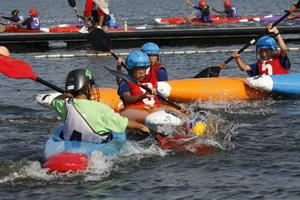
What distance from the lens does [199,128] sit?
923cm

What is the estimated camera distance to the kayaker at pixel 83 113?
764cm

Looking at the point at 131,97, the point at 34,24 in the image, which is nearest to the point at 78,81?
the point at 131,97

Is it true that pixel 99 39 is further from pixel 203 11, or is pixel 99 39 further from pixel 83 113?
pixel 203 11

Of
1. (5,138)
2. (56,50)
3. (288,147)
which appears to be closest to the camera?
(288,147)

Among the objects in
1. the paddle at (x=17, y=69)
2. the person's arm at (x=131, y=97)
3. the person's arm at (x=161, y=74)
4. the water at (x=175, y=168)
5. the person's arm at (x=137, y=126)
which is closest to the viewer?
the water at (x=175, y=168)

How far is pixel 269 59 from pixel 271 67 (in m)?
0.15

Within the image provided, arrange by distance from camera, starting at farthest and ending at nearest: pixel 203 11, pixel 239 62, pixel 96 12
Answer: pixel 203 11, pixel 96 12, pixel 239 62

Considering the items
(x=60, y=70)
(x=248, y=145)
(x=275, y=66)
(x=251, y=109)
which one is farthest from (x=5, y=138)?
(x=60, y=70)

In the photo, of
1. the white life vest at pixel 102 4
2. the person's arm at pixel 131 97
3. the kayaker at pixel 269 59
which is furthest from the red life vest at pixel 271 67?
the white life vest at pixel 102 4

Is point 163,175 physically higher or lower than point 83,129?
lower

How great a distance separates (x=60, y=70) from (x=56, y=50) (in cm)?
507

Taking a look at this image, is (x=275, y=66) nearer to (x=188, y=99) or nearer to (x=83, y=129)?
(x=188, y=99)

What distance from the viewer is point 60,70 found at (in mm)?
18094

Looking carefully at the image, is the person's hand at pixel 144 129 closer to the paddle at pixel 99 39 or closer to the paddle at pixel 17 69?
the paddle at pixel 17 69
